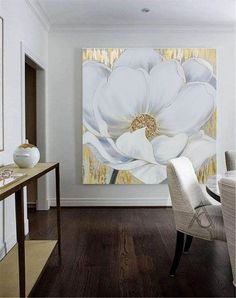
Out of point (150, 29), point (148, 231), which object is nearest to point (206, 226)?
point (148, 231)

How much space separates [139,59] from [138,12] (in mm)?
653

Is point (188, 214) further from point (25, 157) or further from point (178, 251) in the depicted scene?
point (25, 157)

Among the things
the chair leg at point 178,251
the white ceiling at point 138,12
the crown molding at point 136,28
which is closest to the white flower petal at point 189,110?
the crown molding at point 136,28

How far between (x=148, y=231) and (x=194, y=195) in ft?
4.06

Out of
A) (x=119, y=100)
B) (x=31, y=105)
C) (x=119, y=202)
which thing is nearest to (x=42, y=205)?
(x=119, y=202)

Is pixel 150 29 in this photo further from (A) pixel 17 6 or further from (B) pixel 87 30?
(A) pixel 17 6

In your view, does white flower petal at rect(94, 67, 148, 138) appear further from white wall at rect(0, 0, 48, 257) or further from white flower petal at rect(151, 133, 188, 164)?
white wall at rect(0, 0, 48, 257)

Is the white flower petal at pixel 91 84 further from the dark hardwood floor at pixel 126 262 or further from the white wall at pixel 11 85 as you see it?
the dark hardwood floor at pixel 126 262

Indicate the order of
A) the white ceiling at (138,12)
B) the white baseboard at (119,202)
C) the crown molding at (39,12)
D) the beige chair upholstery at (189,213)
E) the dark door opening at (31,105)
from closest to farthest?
1. the beige chair upholstery at (189,213)
2. the crown molding at (39,12)
3. the white ceiling at (138,12)
4. the dark door opening at (31,105)
5. the white baseboard at (119,202)

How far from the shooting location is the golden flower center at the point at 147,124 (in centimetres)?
461

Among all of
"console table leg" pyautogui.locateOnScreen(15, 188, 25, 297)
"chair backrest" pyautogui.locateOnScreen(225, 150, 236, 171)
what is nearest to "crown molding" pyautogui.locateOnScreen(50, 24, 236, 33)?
"chair backrest" pyautogui.locateOnScreen(225, 150, 236, 171)

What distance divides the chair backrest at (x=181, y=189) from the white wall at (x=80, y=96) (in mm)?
2231

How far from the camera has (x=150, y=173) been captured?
4.64 metres

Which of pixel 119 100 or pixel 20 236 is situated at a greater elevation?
pixel 119 100
